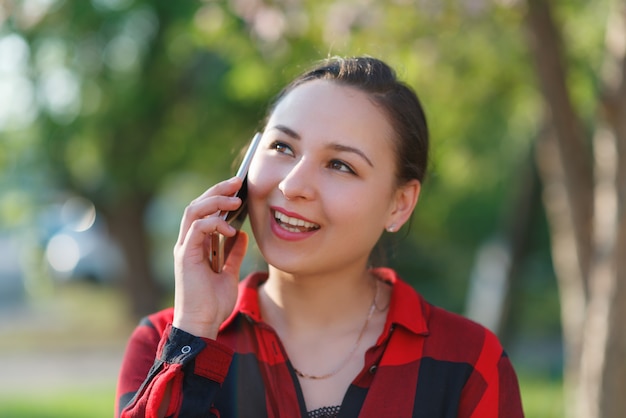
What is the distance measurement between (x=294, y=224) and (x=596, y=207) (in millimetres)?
2468

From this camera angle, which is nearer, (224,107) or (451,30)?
(451,30)

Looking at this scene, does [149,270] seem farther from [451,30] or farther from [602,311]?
[602,311]

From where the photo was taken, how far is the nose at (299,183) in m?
1.94

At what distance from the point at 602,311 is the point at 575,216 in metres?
0.71

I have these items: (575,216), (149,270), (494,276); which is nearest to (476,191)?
(494,276)

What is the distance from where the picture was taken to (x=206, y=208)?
1996mm

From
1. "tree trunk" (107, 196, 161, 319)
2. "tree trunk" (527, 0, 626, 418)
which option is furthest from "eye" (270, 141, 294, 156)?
"tree trunk" (107, 196, 161, 319)

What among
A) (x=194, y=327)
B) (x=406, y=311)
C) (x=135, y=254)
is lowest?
(x=194, y=327)

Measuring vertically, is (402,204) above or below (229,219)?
above

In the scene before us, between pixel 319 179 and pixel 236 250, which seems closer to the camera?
pixel 319 179

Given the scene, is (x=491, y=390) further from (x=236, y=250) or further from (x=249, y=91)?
(x=249, y=91)

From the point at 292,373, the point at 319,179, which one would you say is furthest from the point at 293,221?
the point at 292,373

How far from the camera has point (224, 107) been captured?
31.8ft

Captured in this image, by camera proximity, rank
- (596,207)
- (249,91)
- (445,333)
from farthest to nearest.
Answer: (249,91) → (596,207) → (445,333)
